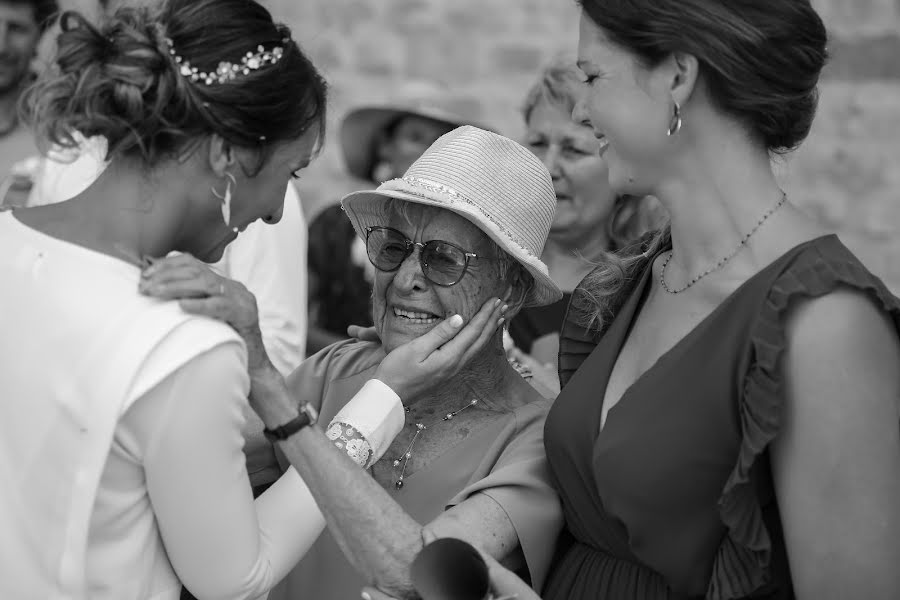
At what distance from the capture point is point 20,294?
1837mm

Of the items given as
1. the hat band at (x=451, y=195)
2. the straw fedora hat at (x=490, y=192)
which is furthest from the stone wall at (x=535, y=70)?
the hat band at (x=451, y=195)

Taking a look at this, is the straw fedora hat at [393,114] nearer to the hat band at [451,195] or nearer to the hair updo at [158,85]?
the hat band at [451,195]

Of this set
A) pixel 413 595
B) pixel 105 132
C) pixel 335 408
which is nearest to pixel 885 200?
pixel 335 408

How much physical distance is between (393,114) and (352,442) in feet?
10.8

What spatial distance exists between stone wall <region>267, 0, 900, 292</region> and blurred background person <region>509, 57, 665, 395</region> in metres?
0.65

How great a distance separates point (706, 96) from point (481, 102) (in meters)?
3.67

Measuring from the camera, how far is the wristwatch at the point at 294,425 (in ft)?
6.70

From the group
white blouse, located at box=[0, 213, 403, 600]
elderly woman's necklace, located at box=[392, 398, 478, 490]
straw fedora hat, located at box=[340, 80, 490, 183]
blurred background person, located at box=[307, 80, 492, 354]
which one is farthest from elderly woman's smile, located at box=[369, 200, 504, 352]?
straw fedora hat, located at box=[340, 80, 490, 183]

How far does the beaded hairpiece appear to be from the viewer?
74.1 inches

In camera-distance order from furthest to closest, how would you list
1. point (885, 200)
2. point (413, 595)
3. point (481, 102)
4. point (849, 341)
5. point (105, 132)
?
point (481, 102) → point (885, 200) → point (413, 595) → point (105, 132) → point (849, 341)

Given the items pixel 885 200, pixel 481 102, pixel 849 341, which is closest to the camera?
pixel 849 341

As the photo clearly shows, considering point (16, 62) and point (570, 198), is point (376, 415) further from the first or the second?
point (16, 62)

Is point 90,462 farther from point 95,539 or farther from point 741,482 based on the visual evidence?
point 741,482

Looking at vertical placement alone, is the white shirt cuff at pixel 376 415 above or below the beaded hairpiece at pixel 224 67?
below
